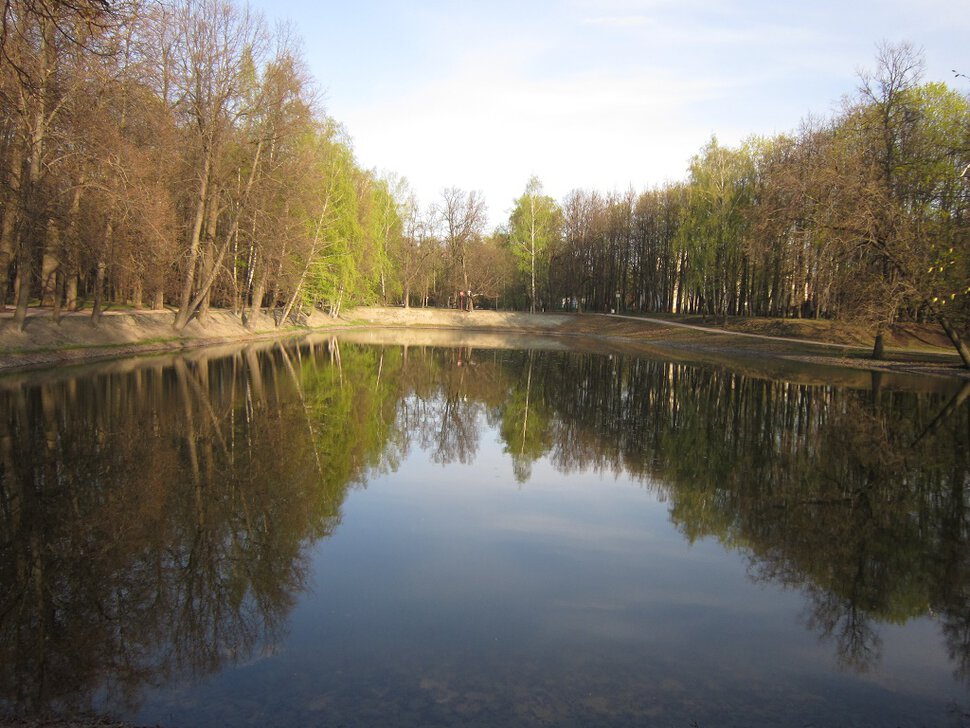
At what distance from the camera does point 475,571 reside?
7.77m

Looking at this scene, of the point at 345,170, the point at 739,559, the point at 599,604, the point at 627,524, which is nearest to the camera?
the point at 599,604

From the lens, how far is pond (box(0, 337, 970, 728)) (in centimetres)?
529

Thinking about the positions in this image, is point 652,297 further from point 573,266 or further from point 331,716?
point 331,716

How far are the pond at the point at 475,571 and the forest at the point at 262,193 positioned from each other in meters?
6.04

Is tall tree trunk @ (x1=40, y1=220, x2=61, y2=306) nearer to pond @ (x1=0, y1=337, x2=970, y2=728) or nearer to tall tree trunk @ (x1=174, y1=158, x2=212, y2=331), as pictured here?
tall tree trunk @ (x1=174, y1=158, x2=212, y2=331)

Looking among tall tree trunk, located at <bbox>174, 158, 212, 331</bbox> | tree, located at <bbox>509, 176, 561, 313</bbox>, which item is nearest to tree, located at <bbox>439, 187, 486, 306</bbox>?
tree, located at <bbox>509, 176, 561, 313</bbox>

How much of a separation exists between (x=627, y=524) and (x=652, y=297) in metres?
72.1

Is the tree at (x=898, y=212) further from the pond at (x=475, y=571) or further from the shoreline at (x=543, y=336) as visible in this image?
the pond at (x=475, y=571)

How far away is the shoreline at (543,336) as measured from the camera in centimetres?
2619

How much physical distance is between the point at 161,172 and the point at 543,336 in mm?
39530

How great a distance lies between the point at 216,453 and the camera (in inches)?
487

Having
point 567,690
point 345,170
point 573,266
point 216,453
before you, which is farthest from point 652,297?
point 567,690

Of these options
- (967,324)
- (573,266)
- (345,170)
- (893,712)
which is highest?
(345,170)

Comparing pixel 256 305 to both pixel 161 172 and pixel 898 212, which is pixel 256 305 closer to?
pixel 161 172
